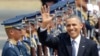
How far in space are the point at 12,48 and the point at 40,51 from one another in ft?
1.53

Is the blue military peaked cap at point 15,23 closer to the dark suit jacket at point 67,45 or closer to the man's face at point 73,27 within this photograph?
the dark suit jacket at point 67,45

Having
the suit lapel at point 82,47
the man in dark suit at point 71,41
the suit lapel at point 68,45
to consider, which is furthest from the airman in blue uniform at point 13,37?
the suit lapel at point 82,47

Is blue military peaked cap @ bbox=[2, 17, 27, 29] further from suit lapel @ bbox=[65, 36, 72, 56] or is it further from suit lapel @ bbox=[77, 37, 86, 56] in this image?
suit lapel @ bbox=[77, 37, 86, 56]

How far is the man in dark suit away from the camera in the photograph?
557 cm

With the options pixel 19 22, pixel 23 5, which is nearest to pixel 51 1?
pixel 19 22

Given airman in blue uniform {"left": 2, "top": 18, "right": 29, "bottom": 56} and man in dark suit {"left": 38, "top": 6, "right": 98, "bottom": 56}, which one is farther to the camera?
airman in blue uniform {"left": 2, "top": 18, "right": 29, "bottom": 56}

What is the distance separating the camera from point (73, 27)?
5562 millimetres

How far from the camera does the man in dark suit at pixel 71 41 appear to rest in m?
5.57

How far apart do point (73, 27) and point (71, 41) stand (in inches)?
7.0

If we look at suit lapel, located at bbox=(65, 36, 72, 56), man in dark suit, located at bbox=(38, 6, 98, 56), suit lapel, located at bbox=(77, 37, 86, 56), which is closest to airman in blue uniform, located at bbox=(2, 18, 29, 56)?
man in dark suit, located at bbox=(38, 6, 98, 56)

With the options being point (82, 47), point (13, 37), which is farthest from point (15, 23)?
point (82, 47)

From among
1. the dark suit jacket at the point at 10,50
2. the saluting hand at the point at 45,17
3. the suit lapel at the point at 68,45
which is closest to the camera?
the saluting hand at the point at 45,17

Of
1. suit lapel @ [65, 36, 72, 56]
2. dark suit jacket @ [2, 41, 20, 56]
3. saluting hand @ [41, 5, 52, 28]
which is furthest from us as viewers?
dark suit jacket @ [2, 41, 20, 56]

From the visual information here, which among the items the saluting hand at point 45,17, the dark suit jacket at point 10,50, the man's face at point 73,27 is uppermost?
the saluting hand at point 45,17
